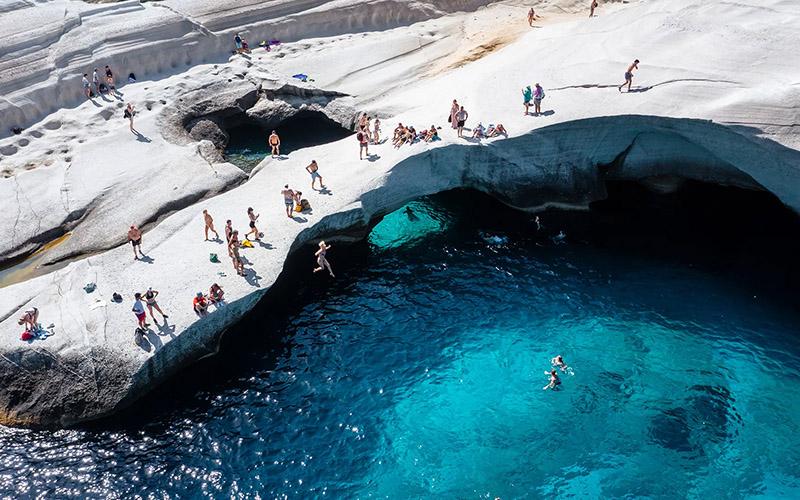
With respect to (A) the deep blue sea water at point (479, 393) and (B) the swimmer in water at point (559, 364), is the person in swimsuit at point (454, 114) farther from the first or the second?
(B) the swimmer in water at point (559, 364)

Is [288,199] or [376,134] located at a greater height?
[376,134]

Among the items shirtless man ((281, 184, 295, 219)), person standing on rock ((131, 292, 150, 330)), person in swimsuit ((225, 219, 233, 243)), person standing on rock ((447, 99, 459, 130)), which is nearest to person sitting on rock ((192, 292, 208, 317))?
person standing on rock ((131, 292, 150, 330))

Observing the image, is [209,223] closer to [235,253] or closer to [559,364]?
[235,253]

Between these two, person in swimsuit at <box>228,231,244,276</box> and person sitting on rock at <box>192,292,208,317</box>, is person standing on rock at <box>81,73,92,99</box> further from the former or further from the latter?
person sitting on rock at <box>192,292,208,317</box>

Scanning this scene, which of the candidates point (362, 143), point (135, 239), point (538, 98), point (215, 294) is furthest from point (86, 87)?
point (538, 98)

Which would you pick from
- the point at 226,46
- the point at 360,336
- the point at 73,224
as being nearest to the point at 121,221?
the point at 73,224

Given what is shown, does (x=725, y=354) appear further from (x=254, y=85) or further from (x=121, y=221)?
(x=254, y=85)

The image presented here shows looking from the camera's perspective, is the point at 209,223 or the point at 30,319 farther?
the point at 209,223
